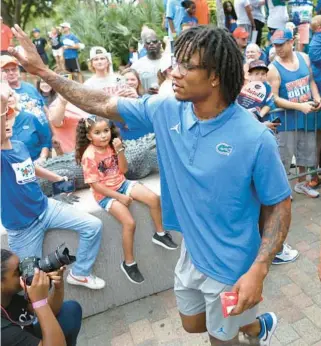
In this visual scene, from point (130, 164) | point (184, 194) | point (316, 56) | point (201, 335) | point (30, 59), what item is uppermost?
point (30, 59)

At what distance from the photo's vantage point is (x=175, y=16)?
7750 mm

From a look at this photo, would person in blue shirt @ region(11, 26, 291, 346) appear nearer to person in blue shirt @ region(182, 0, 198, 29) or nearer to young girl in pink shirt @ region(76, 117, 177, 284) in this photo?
young girl in pink shirt @ region(76, 117, 177, 284)

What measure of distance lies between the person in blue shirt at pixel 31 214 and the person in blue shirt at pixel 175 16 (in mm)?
5236

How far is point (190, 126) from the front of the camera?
203 cm

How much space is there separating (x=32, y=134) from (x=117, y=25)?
12983 millimetres

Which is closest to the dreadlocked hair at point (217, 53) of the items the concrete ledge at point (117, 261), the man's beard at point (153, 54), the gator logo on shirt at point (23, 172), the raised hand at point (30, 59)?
the raised hand at point (30, 59)

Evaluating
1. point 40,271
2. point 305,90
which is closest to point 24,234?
point 40,271

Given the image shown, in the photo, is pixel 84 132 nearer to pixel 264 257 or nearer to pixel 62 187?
pixel 62 187

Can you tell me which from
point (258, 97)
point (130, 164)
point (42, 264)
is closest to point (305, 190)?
point (258, 97)

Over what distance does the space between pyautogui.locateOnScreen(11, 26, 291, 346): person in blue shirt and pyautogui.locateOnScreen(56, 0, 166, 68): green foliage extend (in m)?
14.1

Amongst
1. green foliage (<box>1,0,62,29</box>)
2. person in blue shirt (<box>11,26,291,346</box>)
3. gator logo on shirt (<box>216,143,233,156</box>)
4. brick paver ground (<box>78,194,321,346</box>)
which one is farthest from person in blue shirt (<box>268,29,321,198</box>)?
green foliage (<box>1,0,62,29</box>)

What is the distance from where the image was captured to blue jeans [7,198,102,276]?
301 centimetres

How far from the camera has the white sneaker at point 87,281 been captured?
327 centimetres

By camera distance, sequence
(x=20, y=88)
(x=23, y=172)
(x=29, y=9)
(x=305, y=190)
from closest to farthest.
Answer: (x=23, y=172)
(x=20, y=88)
(x=305, y=190)
(x=29, y=9)
